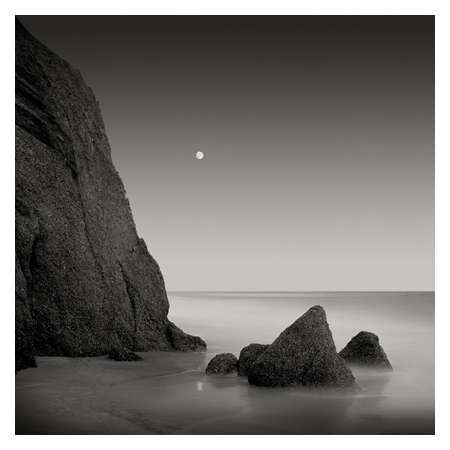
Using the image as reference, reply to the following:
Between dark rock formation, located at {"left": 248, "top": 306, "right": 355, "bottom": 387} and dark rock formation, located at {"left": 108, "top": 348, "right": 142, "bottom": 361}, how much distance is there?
262 cm

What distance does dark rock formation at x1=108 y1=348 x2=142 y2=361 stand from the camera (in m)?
8.94

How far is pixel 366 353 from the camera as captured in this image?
9.00m

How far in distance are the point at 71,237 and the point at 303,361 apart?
15.4ft

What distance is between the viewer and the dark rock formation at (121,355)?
894 cm

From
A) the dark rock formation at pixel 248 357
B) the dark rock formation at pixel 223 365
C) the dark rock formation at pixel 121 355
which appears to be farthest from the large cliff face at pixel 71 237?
the dark rock formation at pixel 248 357

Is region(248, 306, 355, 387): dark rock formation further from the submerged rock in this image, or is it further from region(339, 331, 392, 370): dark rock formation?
the submerged rock

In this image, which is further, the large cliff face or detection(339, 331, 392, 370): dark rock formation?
detection(339, 331, 392, 370): dark rock formation

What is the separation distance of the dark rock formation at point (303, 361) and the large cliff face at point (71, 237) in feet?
11.3

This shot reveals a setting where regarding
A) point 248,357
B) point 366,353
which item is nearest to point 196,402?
point 248,357

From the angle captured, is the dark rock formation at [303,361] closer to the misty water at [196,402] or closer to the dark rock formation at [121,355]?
the misty water at [196,402]

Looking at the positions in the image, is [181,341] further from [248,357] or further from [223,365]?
[248,357]

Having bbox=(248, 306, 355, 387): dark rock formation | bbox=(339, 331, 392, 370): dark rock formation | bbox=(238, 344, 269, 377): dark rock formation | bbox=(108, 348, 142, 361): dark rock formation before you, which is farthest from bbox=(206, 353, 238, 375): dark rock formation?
bbox=(339, 331, 392, 370): dark rock formation
